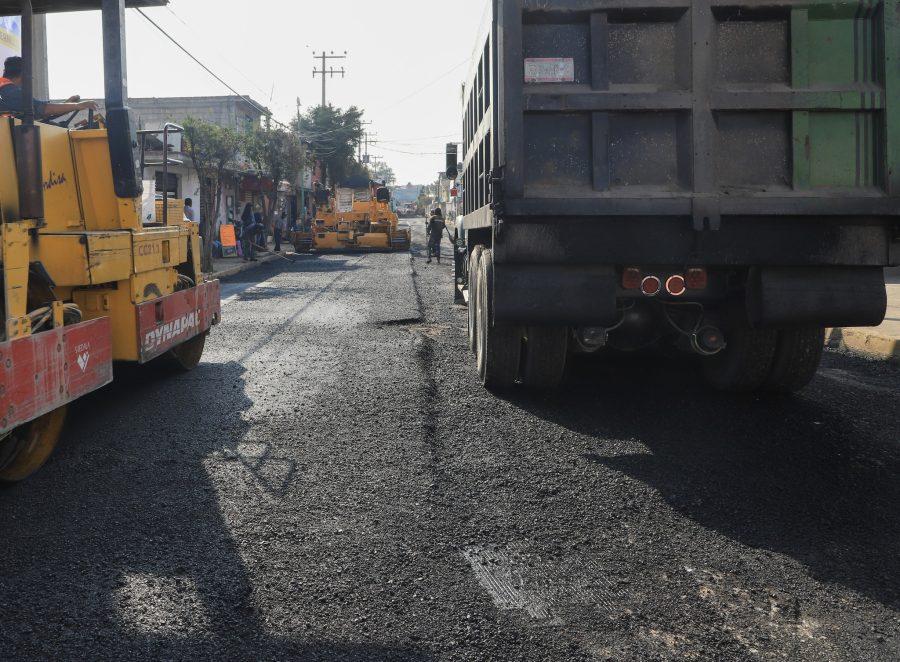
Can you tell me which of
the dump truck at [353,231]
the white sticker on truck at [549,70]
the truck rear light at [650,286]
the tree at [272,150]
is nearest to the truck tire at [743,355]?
the truck rear light at [650,286]

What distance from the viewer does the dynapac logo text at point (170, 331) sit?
19.8 feet

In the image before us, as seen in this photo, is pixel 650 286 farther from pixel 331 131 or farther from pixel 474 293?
pixel 331 131

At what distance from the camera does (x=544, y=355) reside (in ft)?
20.3

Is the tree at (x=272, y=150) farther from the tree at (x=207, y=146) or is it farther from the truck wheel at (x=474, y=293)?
the truck wheel at (x=474, y=293)

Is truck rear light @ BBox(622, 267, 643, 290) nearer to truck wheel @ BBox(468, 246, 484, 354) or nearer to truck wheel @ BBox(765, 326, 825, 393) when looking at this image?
truck wheel @ BBox(765, 326, 825, 393)

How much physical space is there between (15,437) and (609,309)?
355cm

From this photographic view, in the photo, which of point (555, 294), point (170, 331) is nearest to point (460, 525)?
point (555, 294)

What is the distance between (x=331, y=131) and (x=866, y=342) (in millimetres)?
54545

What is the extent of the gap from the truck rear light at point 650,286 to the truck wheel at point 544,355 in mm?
901

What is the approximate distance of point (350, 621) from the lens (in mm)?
2938

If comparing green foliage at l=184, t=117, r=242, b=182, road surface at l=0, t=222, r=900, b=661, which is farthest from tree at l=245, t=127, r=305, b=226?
road surface at l=0, t=222, r=900, b=661

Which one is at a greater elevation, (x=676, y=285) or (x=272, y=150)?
(x=272, y=150)

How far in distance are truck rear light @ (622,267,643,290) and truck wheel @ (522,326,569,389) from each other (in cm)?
82

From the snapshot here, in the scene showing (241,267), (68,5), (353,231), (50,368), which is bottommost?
(50,368)
